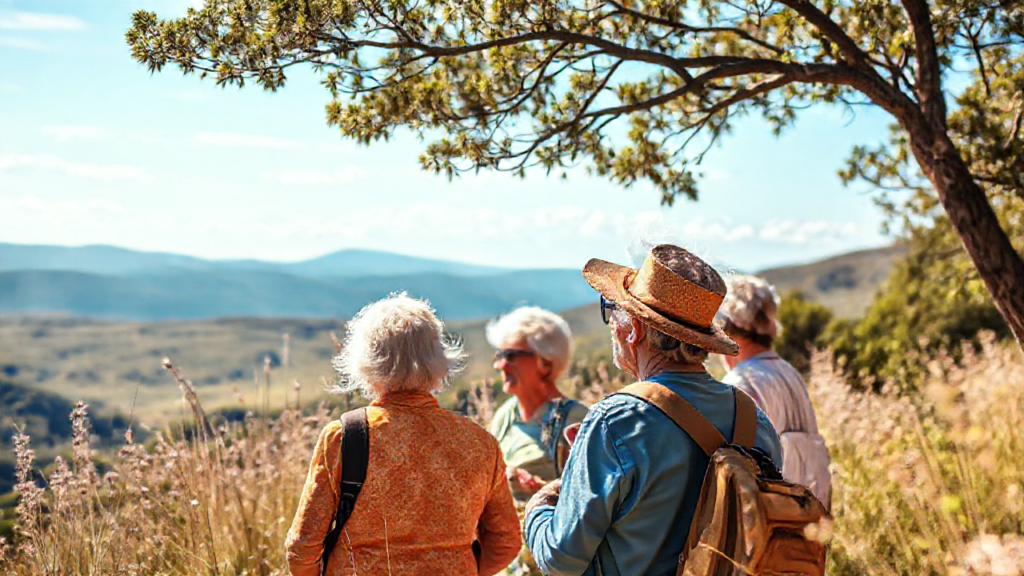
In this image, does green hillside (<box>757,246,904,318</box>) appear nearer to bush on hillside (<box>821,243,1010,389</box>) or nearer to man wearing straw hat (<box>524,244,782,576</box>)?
bush on hillside (<box>821,243,1010,389</box>)

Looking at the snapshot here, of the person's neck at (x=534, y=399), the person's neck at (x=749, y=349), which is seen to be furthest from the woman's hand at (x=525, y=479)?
the person's neck at (x=749, y=349)

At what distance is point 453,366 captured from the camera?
3145mm

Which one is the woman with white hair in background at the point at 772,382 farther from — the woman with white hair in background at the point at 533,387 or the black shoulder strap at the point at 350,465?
the black shoulder strap at the point at 350,465

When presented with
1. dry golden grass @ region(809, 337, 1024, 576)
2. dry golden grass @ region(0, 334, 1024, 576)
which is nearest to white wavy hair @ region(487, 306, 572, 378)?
dry golden grass @ region(0, 334, 1024, 576)

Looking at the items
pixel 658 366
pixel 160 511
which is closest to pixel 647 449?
pixel 658 366

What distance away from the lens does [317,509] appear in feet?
9.11

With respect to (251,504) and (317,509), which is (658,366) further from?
(251,504)

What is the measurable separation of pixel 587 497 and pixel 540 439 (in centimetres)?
199

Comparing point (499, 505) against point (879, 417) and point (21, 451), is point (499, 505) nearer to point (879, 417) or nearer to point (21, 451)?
point (21, 451)

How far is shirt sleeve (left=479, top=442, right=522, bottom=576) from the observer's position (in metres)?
3.18

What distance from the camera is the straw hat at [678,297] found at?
2.48 metres

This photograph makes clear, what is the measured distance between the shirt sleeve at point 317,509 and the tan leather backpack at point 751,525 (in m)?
1.16

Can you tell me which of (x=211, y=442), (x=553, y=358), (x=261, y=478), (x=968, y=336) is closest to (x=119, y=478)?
(x=211, y=442)

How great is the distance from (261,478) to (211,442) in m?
0.56
